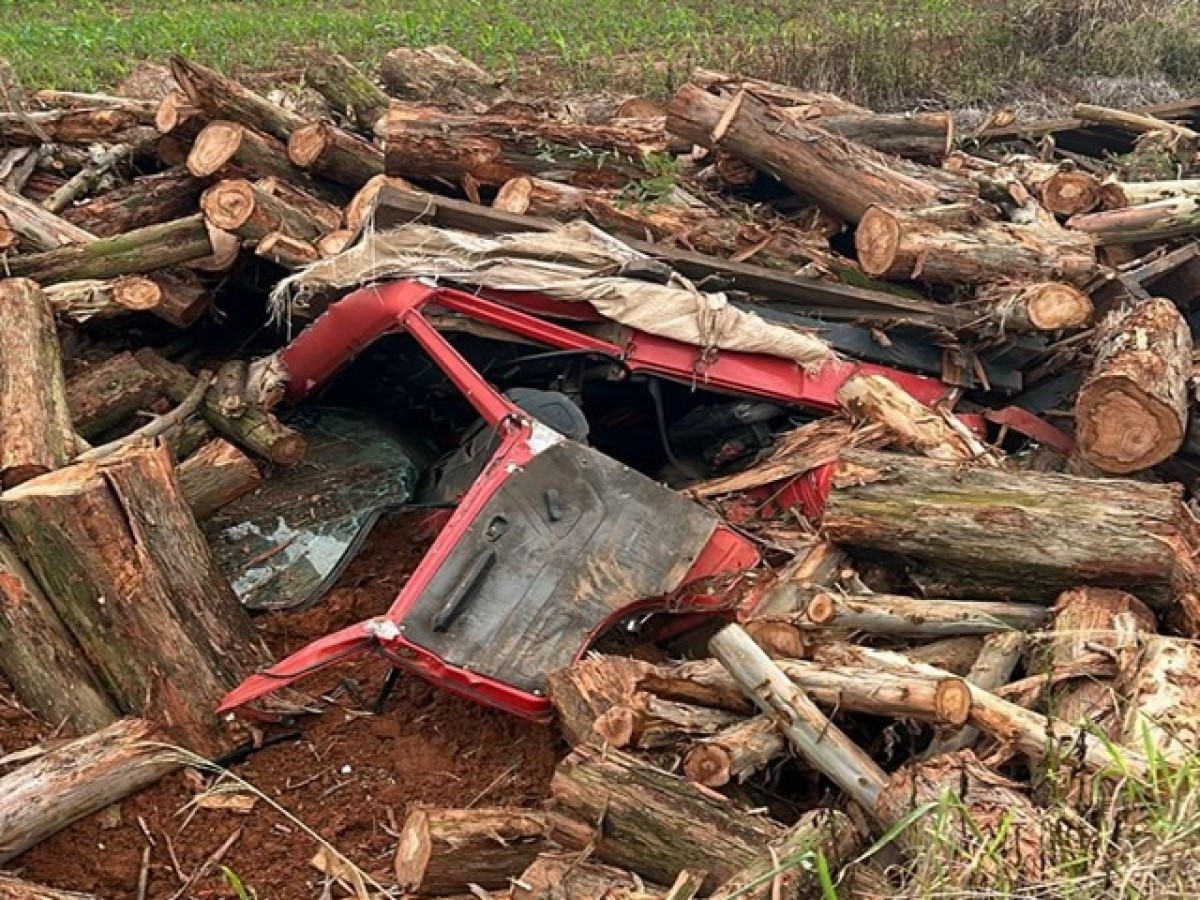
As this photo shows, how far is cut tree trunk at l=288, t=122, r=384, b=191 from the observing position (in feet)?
24.9

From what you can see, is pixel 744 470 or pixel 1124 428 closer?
pixel 1124 428


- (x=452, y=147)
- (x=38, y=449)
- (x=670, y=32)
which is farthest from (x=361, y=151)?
(x=670, y=32)

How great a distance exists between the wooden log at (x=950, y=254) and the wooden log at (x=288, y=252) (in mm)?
2883

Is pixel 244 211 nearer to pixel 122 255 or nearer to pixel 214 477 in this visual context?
pixel 122 255

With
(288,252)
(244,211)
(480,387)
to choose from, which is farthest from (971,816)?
(244,211)

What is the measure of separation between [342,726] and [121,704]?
2.86 ft

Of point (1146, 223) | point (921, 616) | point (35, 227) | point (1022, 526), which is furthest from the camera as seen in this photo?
point (1146, 223)

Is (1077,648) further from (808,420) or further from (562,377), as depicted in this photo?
(562,377)

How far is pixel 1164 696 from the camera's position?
→ 4238mm

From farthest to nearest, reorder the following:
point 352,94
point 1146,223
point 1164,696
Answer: point 352,94
point 1146,223
point 1164,696

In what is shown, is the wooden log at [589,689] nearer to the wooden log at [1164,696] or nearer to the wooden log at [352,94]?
the wooden log at [1164,696]

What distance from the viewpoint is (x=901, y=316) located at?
7.04m

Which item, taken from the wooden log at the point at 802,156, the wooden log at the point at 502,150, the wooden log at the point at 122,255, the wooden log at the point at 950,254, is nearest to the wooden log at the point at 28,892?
the wooden log at the point at 122,255

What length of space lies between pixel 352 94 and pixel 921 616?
581 cm
